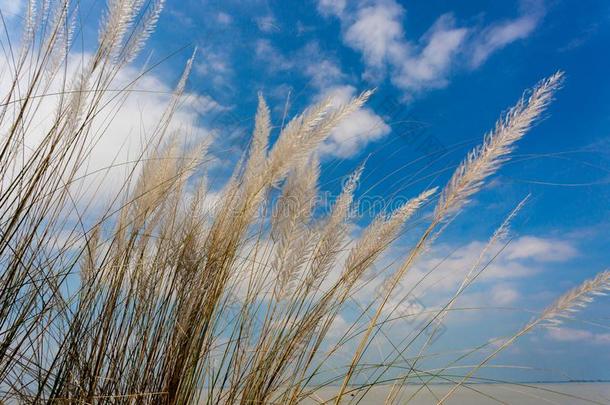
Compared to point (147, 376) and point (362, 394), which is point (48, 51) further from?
point (362, 394)

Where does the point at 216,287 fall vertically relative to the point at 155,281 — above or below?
below

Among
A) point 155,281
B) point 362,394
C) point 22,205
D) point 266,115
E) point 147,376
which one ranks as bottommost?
point 362,394

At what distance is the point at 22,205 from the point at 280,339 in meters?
1.09

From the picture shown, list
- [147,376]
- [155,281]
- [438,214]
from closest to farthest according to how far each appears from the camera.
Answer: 1. [438,214]
2. [147,376]
3. [155,281]

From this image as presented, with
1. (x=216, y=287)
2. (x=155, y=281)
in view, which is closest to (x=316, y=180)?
(x=216, y=287)

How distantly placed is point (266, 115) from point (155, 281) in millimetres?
856

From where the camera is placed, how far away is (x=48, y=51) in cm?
212

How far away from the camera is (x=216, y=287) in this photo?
2.00 metres

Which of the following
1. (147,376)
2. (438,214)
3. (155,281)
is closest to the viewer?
(438,214)

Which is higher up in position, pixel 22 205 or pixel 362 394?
pixel 22 205

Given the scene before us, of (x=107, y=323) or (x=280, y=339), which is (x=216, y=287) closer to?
(x=280, y=339)

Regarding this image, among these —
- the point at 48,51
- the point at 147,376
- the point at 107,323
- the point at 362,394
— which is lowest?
the point at 362,394

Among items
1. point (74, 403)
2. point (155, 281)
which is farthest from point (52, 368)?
point (155, 281)

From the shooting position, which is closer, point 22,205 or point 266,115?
point 22,205
